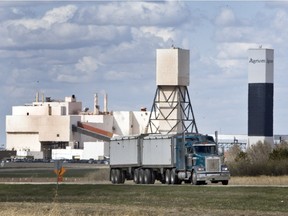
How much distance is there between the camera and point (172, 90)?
518 feet

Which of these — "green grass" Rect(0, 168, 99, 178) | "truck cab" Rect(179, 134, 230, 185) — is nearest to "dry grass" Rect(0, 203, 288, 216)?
"truck cab" Rect(179, 134, 230, 185)

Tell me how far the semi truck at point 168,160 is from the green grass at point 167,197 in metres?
9.82

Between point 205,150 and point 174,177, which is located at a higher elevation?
point 205,150

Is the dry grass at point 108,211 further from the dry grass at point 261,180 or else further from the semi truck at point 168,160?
the dry grass at point 261,180

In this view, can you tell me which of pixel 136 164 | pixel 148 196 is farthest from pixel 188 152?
pixel 148 196

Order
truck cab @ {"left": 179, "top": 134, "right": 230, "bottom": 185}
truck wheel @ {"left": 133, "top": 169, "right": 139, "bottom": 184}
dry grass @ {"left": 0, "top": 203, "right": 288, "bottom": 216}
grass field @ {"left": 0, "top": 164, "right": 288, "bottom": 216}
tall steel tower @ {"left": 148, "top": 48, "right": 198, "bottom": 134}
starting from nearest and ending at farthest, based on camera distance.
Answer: dry grass @ {"left": 0, "top": 203, "right": 288, "bottom": 216} < grass field @ {"left": 0, "top": 164, "right": 288, "bottom": 216} < truck cab @ {"left": 179, "top": 134, "right": 230, "bottom": 185} < truck wheel @ {"left": 133, "top": 169, "right": 139, "bottom": 184} < tall steel tower @ {"left": 148, "top": 48, "right": 198, "bottom": 134}

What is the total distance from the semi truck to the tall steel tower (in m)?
70.1

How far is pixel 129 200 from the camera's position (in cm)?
5031

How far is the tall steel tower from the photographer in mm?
156750

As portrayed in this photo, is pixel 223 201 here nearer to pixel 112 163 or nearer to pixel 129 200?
pixel 129 200

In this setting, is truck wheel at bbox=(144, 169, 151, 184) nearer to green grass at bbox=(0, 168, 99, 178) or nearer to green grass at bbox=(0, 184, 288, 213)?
green grass at bbox=(0, 184, 288, 213)

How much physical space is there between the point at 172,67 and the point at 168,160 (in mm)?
83164

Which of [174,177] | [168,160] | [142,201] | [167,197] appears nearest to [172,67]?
[168,160]

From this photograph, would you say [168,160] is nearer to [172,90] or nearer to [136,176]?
[136,176]
